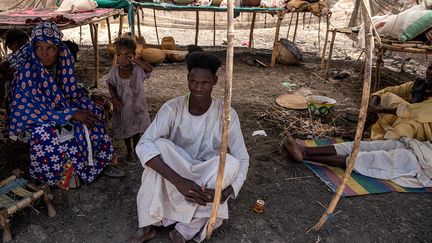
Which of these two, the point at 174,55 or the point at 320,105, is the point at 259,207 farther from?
the point at 174,55

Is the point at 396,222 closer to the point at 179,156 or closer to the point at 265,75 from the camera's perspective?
the point at 179,156

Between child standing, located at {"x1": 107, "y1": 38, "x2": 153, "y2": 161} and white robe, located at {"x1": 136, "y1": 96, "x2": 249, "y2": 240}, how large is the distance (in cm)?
91

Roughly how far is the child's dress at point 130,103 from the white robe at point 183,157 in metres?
0.91

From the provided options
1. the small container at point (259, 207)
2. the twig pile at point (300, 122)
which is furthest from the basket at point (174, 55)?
the small container at point (259, 207)

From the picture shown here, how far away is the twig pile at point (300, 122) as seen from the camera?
3864 mm

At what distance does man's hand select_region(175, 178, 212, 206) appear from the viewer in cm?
184

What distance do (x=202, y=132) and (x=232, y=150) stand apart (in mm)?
225

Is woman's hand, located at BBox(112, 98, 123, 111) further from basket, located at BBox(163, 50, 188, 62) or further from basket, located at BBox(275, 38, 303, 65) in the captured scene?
basket, located at BBox(275, 38, 303, 65)

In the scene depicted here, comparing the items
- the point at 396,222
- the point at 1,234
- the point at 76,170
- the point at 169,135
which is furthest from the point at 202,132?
the point at 396,222

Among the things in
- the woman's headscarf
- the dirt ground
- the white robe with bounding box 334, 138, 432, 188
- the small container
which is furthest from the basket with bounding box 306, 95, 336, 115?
the woman's headscarf

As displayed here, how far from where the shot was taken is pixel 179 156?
1.93 meters

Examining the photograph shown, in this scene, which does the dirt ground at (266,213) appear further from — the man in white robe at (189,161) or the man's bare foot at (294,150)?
the man in white robe at (189,161)

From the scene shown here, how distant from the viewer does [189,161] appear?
2.04 m

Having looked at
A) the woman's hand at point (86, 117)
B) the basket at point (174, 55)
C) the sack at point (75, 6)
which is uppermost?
the sack at point (75, 6)
